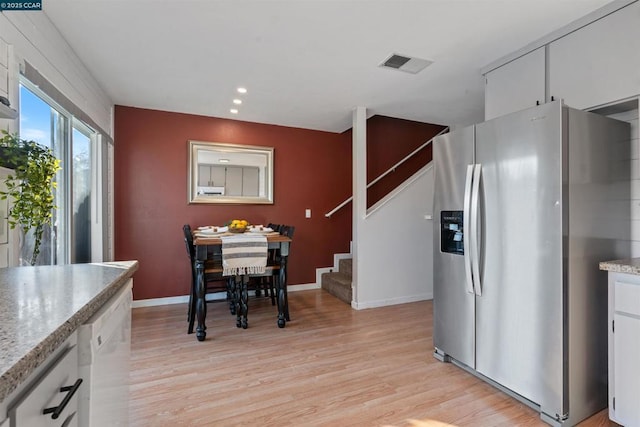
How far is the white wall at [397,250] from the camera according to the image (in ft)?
12.4

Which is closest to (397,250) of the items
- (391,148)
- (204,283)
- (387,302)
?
(387,302)

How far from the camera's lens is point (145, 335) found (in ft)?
9.52

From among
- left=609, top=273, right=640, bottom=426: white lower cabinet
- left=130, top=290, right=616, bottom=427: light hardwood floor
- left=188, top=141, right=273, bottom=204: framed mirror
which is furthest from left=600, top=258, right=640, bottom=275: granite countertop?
left=188, top=141, right=273, bottom=204: framed mirror

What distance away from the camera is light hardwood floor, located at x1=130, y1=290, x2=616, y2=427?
1770mm

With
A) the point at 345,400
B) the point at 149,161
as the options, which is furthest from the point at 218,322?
the point at 149,161

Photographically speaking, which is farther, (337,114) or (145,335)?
(337,114)

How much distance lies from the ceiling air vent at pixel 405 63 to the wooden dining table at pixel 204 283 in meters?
1.82

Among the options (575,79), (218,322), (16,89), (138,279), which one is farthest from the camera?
(138,279)

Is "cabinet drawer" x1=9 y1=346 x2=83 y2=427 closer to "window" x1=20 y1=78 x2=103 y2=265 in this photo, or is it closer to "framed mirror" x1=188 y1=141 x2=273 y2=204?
"window" x1=20 y1=78 x2=103 y2=265

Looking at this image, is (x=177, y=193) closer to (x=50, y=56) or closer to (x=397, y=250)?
(x=50, y=56)

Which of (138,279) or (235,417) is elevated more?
(138,279)

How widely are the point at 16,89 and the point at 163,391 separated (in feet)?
6.33

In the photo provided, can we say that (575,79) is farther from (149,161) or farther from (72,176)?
(149,161)

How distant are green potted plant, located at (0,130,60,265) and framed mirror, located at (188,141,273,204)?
8.71 feet
